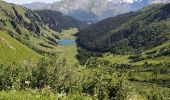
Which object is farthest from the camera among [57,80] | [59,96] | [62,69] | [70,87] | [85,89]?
[62,69]

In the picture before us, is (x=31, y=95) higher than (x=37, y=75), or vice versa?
(x=37, y=75)

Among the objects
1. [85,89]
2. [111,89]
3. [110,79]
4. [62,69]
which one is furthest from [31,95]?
[62,69]

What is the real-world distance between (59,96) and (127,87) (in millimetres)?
72873

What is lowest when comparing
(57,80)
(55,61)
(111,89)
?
(111,89)

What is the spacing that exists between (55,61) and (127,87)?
10526cm

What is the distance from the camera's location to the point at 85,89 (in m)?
146

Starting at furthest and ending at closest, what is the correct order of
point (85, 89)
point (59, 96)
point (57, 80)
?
1. point (57, 80)
2. point (85, 89)
3. point (59, 96)

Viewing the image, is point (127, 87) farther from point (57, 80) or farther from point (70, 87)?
point (57, 80)

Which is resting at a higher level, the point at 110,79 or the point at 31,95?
the point at 110,79

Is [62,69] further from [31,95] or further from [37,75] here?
[31,95]

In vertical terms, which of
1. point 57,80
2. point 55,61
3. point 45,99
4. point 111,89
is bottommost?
point 45,99

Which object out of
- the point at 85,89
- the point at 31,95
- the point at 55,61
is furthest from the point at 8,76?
the point at 31,95

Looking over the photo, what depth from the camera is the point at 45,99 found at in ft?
83.0

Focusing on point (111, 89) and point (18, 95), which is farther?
point (111, 89)
